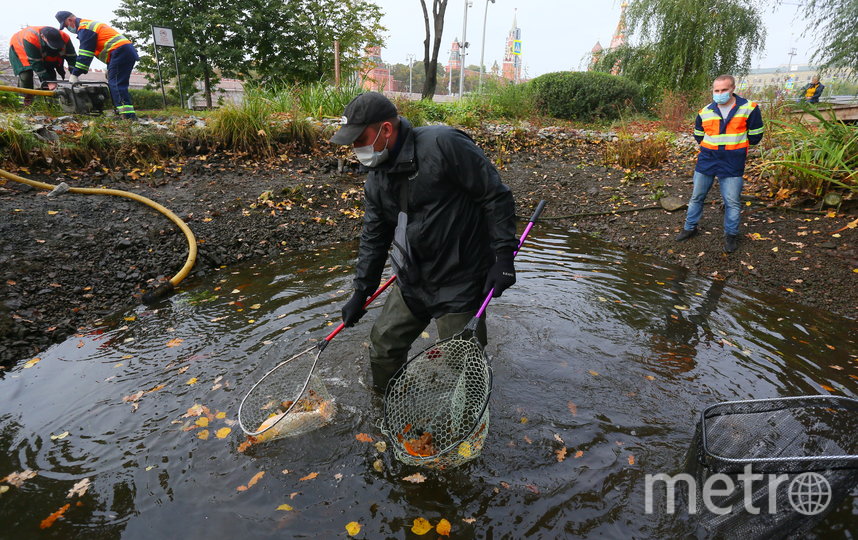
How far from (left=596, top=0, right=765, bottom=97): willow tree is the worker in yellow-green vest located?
672 inches

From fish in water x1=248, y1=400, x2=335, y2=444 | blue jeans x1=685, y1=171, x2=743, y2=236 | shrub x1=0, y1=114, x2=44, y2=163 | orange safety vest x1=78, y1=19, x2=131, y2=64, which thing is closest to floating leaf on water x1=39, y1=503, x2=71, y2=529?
fish in water x1=248, y1=400, x2=335, y2=444

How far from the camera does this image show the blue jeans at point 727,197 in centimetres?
644

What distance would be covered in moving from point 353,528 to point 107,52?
11624mm

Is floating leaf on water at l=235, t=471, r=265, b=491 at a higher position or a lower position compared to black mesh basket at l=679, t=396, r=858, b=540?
lower

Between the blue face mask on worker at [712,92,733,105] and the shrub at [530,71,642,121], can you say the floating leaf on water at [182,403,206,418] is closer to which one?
the blue face mask on worker at [712,92,733,105]

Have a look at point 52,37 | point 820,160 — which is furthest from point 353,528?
point 52,37

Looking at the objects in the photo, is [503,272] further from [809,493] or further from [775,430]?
[775,430]

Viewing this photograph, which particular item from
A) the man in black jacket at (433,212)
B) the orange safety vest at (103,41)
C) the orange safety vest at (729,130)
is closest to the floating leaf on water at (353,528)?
the man in black jacket at (433,212)

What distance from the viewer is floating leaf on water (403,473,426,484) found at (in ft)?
9.60

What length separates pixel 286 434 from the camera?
3.28 m

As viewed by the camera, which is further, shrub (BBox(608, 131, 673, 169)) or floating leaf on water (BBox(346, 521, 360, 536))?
shrub (BBox(608, 131, 673, 169))

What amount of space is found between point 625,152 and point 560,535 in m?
10.2

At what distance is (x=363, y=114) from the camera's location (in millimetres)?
2668

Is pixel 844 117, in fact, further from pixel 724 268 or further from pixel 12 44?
pixel 12 44
